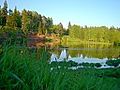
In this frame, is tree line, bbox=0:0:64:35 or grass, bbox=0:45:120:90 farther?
tree line, bbox=0:0:64:35

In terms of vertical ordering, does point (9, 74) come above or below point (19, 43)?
below

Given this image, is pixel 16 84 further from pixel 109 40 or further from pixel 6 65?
pixel 109 40

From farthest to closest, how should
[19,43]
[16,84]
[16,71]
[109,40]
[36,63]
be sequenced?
[109,40] < [19,43] < [36,63] < [16,71] < [16,84]

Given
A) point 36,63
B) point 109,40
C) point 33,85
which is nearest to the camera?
point 33,85

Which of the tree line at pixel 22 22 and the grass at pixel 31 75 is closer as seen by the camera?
the grass at pixel 31 75

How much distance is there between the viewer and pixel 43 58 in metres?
3.78

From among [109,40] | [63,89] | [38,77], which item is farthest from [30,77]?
[109,40]

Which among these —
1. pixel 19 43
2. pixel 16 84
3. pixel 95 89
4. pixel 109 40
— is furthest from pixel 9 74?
pixel 109 40

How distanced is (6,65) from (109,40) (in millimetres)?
195404

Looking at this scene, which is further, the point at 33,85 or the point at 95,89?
the point at 95,89

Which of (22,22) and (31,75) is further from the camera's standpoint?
(22,22)

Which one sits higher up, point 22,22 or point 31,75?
point 22,22

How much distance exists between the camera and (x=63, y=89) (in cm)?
334

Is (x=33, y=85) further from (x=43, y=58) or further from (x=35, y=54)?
(x=35, y=54)
